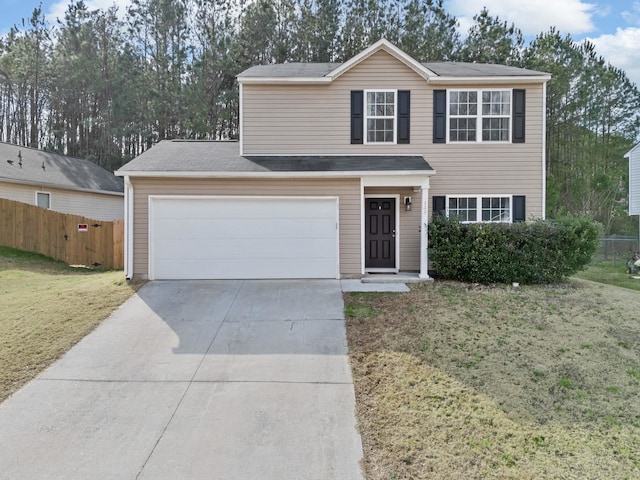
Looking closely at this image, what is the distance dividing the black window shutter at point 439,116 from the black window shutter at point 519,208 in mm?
2527

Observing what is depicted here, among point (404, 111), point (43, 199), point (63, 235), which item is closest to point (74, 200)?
point (43, 199)

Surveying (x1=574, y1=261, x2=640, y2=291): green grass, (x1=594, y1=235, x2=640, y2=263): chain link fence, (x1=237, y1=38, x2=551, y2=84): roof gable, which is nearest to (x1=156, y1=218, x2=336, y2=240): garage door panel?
(x1=237, y1=38, x2=551, y2=84): roof gable

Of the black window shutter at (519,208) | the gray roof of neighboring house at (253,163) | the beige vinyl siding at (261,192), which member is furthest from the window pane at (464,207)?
the beige vinyl siding at (261,192)

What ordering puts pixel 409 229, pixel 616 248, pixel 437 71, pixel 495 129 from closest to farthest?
pixel 409 229 → pixel 495 129 → pixel 437 71 → pixel 616 248

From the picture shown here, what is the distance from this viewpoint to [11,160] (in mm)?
17297

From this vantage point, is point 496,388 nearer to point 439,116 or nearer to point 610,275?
point 439,116

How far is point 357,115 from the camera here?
11.2 metres

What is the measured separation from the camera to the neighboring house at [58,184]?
53.8ft

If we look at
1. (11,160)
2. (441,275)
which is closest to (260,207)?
(441,275)

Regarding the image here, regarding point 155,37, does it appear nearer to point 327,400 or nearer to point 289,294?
point 289,294

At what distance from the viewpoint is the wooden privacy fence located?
13.6 metres

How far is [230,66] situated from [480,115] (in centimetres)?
1748

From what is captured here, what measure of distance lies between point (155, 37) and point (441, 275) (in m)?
24.5

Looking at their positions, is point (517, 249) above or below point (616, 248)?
above
